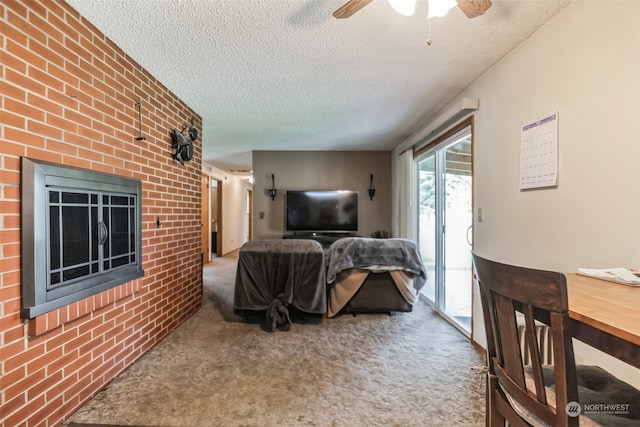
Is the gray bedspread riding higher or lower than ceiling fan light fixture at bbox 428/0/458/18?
lower

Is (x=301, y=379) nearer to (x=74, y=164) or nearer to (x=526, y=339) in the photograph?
(x=526, y=339)

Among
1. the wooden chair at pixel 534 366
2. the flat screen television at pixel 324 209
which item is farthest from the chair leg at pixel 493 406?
the flat screen television at pixel 324 209

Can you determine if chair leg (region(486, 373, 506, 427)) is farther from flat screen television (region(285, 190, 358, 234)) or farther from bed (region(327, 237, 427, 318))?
flat screen television (region(285, 190, 358, 234))

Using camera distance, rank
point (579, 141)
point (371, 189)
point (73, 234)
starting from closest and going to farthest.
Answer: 1. point (579, 141)
2. point (73, 234)
3. point (371, 189)

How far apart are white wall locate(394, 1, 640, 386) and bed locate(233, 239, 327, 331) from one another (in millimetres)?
1613

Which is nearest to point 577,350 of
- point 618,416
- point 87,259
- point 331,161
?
point 618,416

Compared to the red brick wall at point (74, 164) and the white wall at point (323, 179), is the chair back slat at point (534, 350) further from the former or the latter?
the white wall at point (323, 179)

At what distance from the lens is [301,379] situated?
1.97 m

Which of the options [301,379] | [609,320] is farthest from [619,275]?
[301,379]

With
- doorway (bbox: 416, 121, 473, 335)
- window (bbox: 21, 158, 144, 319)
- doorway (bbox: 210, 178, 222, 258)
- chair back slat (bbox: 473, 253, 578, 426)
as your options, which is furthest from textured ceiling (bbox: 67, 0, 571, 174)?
doorway (bbox: 210, 178, 222, 258)

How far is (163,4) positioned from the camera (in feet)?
5.11

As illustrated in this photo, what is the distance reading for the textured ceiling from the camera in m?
1.62

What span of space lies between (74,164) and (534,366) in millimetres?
2210

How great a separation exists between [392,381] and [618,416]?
1.31 metres
